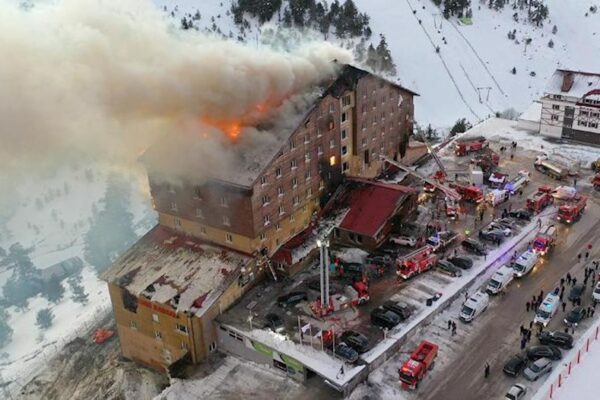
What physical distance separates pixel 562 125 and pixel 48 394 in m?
60.2

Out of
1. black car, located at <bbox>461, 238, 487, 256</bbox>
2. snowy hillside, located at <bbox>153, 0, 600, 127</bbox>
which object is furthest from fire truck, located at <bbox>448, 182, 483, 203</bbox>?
snowy hillside, located at <bbox>153, 0, 600, 127</bbox>

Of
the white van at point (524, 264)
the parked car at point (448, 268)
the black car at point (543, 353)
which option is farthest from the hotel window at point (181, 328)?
the white van at point (524, 264)

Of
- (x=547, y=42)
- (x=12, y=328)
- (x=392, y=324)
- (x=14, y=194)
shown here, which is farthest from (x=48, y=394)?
(x=547, y=42)

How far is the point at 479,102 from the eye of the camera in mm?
117312

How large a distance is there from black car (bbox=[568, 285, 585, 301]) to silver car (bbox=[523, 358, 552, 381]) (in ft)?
26.7

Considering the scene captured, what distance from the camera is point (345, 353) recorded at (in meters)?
41.1

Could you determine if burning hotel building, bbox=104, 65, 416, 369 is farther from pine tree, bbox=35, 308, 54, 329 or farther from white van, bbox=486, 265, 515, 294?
pine tree, bbox=35, 308, 54, 329

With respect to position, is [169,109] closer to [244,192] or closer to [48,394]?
[244,192]

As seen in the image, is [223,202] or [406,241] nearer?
[223,202]

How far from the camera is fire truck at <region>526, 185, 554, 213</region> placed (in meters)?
58.4

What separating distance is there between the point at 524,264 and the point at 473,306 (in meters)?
7.05

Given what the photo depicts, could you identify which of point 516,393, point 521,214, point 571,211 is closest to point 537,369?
point 516,393

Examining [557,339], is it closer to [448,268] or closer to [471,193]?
[448,268]

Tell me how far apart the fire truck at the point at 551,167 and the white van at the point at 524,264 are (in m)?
17.5
